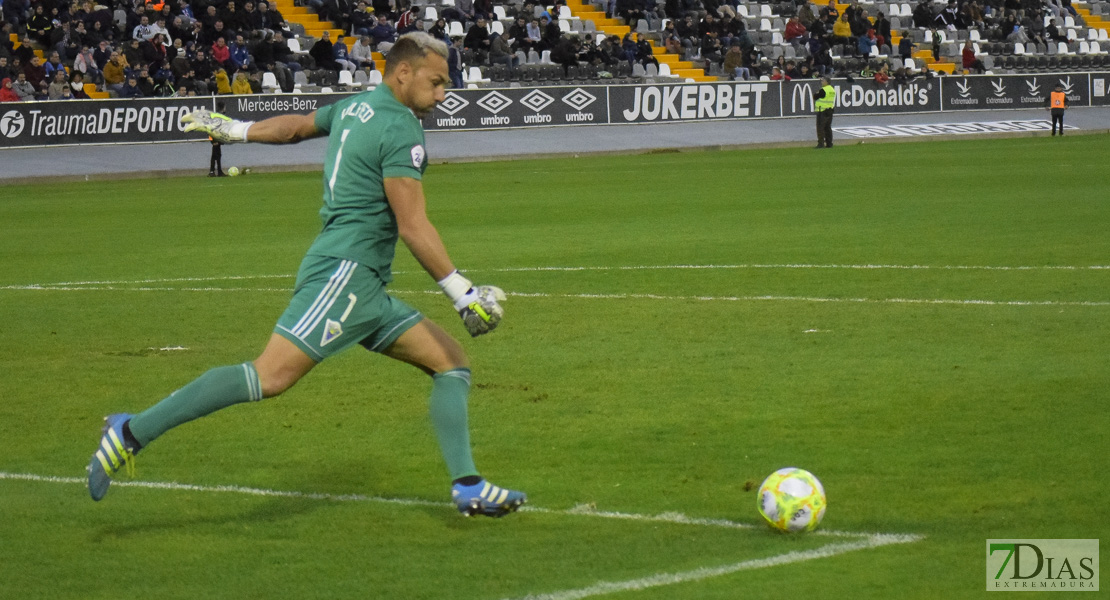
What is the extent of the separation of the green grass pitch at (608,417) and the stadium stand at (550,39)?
18101 mm

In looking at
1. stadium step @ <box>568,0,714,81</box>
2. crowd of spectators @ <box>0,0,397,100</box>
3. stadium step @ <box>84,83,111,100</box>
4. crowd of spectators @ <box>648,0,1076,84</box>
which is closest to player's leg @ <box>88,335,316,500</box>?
crowd of spectators @ <box>0,0,397,100</box>

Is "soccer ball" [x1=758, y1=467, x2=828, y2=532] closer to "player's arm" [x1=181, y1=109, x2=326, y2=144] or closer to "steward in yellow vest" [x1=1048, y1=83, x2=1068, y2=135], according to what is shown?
"player's arm" [x1=181, y1=109, x2=326, y2=144]

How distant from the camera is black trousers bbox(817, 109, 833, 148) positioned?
40.2m

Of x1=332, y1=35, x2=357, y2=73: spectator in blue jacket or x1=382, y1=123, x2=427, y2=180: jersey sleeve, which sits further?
x1=332, y1=35, x2=357, y2=73: spectator in blue jacket

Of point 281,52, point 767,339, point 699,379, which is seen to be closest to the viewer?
point 699,379

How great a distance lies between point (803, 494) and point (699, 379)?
3615 mm

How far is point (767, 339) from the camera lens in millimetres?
11086

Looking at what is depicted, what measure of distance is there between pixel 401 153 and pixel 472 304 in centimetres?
63

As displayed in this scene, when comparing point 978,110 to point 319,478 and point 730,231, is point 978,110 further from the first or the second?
point 319,478

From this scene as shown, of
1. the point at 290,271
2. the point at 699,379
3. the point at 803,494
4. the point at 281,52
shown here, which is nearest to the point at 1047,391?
the point at 699,379

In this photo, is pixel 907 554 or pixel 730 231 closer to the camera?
pixel 907 554

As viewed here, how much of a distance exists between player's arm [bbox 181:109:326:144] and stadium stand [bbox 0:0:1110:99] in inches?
1152

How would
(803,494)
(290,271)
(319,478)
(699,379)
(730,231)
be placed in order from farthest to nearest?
1. (730,231)
2. (290,271)
3. (699,379)
4. (319,478)
5. (803,494)

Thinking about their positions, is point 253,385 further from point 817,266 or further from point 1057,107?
point 1057,107
